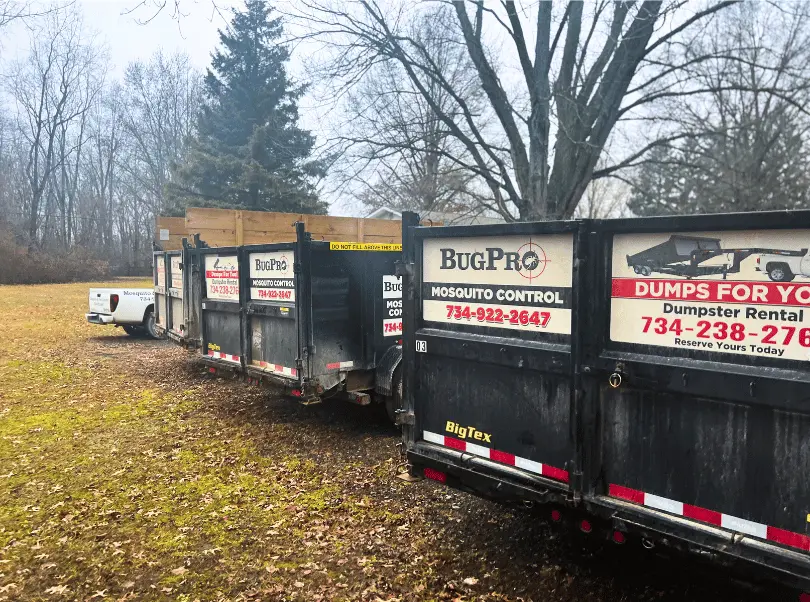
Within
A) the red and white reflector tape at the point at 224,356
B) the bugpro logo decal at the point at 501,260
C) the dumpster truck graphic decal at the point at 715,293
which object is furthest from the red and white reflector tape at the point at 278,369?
the dumpster truck graphic decal at the point at 715,293

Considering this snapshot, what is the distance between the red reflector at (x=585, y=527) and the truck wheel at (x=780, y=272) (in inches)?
64.1

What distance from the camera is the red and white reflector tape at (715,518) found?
2631mm

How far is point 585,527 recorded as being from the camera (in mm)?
3352

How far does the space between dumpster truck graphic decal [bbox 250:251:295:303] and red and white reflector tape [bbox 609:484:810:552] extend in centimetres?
445

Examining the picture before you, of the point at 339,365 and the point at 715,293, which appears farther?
the point at 339,365

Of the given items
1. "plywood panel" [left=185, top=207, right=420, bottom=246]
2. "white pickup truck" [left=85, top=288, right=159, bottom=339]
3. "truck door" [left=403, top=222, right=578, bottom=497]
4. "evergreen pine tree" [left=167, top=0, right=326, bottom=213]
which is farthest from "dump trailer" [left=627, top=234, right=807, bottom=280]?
"evergreen pine tree" [left=167, top=0, right=326, bottom=213]

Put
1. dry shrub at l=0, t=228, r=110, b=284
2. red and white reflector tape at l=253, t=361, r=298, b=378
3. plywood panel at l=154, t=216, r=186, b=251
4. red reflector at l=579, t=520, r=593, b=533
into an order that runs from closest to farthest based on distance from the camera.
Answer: red reflector at l=579, t=520, r=593, b=533 → red and white reflector tape at l=253, t=361, r=298, b=378 → plywood panel at l=154, t=216, r=186, b=251 → dry shrub at l=0, t=228, r=110, b=284

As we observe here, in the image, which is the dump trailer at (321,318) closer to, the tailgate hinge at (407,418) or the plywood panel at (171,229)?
the tailgate hinge at (407,418)

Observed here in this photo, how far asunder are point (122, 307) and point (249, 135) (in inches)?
689

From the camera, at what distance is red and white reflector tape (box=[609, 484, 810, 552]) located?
263 cm

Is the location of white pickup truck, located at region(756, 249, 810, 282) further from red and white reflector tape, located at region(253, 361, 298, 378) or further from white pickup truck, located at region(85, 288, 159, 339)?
white pickup truck, located at region(85, 288, 159, 339)

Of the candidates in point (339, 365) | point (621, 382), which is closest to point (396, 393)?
point (339, 365)

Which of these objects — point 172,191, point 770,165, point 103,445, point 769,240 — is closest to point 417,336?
point 769,240

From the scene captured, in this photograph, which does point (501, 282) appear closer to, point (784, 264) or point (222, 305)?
point (784, 264)
